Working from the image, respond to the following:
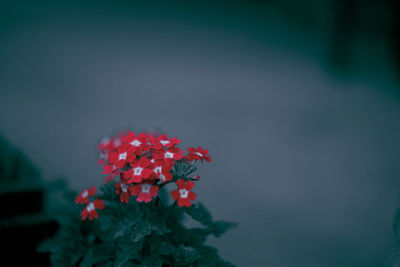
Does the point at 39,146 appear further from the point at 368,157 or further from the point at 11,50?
the point at 368,157

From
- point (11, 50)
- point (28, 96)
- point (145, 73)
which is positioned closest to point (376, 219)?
point (145, 73)

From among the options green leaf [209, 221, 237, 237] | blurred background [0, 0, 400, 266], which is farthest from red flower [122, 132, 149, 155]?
blurred background [0, 0, 400, 266]

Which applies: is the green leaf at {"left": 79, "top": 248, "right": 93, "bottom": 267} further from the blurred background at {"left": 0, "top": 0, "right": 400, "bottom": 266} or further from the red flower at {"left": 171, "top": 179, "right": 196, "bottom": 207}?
the blurred background at {"left": 0, "top": 0, "right": 400, "bottom": 266}

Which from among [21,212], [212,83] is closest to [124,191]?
[21,212]

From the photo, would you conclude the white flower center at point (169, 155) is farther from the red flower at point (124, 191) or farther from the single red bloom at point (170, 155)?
the red flower at point (124, 191)

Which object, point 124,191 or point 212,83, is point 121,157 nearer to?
point 124,191

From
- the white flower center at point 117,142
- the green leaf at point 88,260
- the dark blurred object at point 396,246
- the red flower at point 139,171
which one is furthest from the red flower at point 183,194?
the dark blurred object at point 396,246
